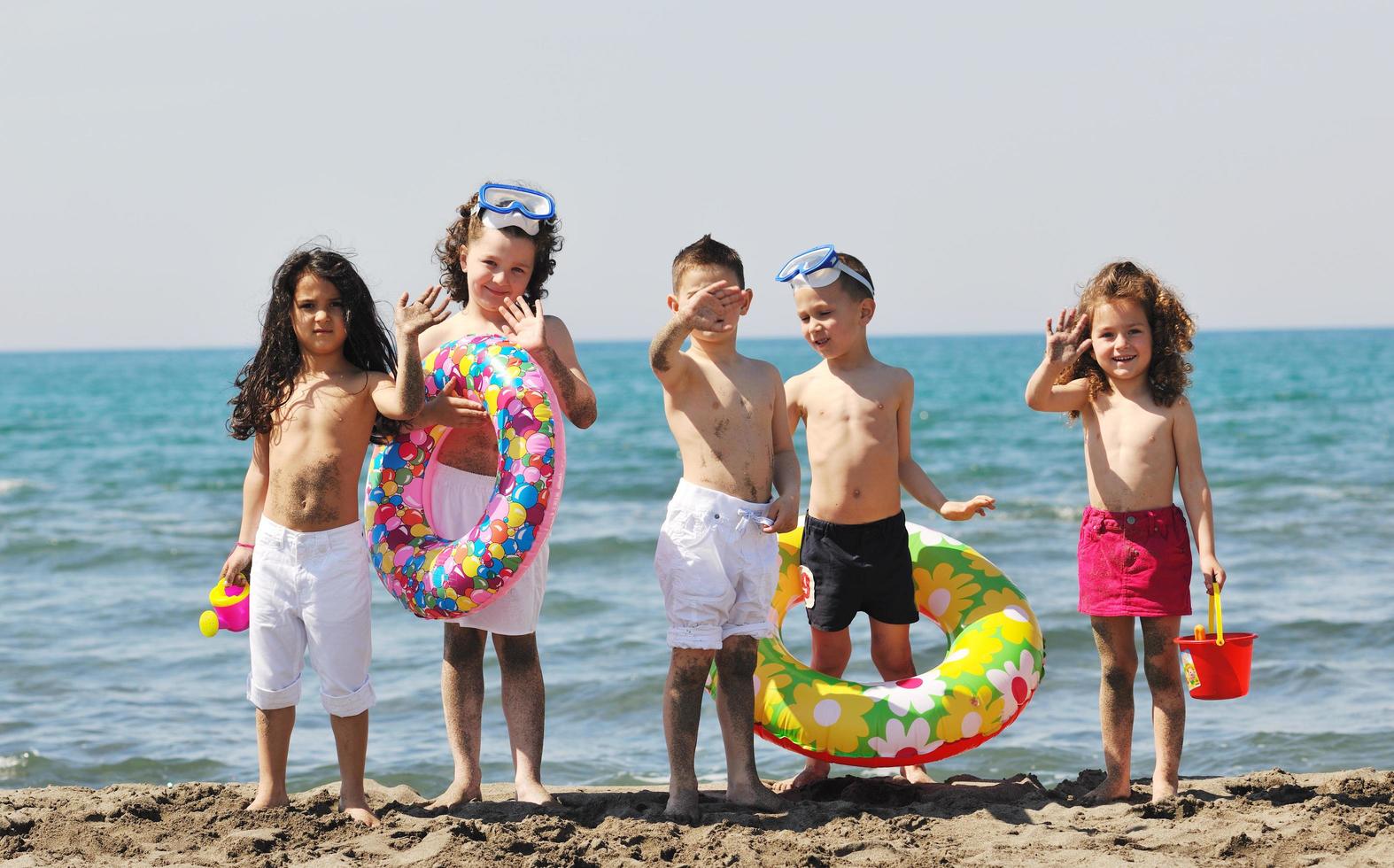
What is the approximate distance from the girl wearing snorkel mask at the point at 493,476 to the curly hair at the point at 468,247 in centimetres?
3

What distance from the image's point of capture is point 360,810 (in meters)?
4.34

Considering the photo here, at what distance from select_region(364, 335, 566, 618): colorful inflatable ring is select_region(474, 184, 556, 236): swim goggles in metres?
0.40

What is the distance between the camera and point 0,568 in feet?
37.4

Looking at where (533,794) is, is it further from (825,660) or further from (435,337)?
(435,337)

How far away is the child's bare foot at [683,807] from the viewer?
14.2 ft

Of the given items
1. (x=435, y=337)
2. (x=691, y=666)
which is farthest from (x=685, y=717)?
(x=435, y=337)

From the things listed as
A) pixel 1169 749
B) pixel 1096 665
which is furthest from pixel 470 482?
pixel 1096 665

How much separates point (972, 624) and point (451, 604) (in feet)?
6.17

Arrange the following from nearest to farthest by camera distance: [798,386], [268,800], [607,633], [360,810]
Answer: [360,810] < [268,800] < [798,386] < [607,633]

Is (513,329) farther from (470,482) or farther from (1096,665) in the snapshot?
(1096,665)

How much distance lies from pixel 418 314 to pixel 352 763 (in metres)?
1.45

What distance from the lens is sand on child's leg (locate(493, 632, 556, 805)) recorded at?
4531mm

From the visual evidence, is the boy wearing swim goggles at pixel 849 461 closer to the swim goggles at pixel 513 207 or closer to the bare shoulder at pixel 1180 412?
the bare shoulder at pixel 1180 412

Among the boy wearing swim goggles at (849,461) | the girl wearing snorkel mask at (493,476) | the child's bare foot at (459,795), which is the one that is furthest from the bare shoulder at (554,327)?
the child's bare foot at (459,795)
